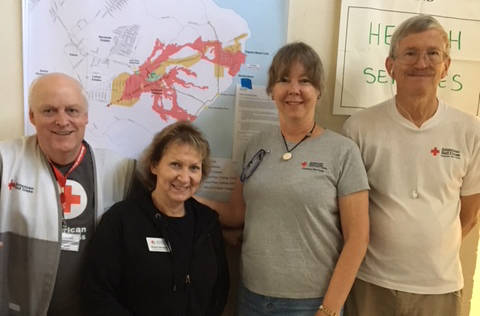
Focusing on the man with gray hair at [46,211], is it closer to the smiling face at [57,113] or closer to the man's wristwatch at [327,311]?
the smiling face at [57,113]

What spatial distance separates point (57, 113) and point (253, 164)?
2.35ft

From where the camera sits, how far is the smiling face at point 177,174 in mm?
1303

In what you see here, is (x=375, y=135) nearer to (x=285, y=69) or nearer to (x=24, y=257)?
(x=285, y=69)

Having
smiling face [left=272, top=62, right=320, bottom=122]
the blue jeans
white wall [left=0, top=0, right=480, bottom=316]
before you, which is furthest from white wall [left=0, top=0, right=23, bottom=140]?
the blue jeans

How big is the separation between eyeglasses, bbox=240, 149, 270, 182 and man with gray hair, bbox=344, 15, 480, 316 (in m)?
0.40

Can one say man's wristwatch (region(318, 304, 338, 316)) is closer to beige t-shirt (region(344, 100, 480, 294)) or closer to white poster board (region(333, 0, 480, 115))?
beige t-shirt (region(344, 100, 480, 294))

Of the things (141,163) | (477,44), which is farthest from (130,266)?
(477,44)

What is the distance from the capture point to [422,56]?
1.37 metres

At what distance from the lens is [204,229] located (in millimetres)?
1367

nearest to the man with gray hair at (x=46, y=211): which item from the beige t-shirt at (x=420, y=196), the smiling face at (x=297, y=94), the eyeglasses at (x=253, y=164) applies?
the eyeglasses at (x=253, y=164)

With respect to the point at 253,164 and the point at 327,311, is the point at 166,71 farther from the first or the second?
the point at 327,311

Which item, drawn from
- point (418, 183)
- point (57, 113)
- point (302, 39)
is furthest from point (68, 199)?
point (418, 183)

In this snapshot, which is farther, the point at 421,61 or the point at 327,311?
the point at 421,61

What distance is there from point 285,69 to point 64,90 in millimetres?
782
